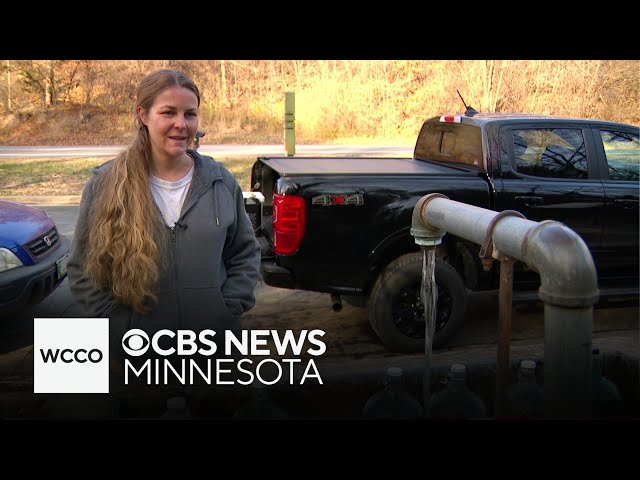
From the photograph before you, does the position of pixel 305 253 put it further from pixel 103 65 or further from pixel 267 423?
pixel 267 423

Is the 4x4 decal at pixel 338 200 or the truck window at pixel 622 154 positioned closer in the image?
the 4x4 decal at pixel 338 200

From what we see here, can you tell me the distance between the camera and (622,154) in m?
4.54

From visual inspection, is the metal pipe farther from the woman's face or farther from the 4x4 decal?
the 4x4 decal

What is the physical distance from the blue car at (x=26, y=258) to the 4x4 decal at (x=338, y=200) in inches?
55.2

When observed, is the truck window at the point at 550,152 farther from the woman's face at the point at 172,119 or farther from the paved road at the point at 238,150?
the woman's face at the point at 172,119

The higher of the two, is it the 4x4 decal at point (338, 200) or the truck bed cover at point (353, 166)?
the truck bed cover at point (353, 166)

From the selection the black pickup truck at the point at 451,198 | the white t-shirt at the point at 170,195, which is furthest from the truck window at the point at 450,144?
the white t-shirt at the point at 170,195

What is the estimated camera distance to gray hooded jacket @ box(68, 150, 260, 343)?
213 cm

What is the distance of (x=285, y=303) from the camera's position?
5.13m

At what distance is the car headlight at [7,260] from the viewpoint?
3729 mm

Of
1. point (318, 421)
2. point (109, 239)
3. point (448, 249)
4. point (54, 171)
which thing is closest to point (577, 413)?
point (318, 421)

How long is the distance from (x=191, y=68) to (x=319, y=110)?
8.74 feet

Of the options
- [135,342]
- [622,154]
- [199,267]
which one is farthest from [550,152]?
[135,342]

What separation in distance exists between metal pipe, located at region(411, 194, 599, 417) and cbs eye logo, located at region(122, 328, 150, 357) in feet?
3.90
